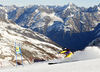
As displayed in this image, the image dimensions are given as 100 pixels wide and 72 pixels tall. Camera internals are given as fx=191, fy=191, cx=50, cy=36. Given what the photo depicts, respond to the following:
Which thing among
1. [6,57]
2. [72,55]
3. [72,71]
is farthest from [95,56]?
[6,57]

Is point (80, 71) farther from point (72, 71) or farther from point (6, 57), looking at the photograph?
point (6, 57)

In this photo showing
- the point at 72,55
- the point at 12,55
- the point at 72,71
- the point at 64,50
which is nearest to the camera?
the point at 72,71

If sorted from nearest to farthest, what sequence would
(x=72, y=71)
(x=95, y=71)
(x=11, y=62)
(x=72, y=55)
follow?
1. (x=95, y=71)
2. (x=72, y=71)
3. (x=72, y=55)
4. (x=11, y=62)

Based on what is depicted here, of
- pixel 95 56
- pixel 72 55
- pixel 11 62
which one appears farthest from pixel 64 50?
pixel 11 62

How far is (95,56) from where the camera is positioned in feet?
200

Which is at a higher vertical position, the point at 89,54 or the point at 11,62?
the point at 89,54

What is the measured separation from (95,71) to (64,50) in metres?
26.6

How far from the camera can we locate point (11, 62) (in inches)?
6161

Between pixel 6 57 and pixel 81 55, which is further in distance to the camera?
pixel 6 57

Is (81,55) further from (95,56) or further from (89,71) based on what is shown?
(89,71)

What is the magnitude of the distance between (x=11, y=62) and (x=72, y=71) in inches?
5009

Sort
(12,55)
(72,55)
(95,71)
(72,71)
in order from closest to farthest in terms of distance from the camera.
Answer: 1. (95,71)
2. (72,71)
3. (72,55)
4. (12,55)

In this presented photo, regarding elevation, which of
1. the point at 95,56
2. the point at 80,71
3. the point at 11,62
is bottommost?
the point at 11,62

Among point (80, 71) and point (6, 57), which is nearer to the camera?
point (80, 71)
